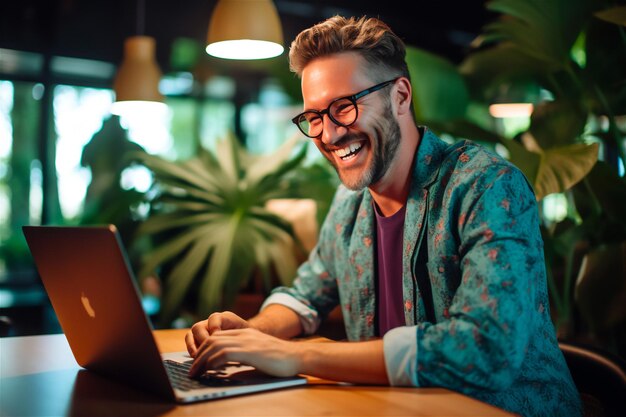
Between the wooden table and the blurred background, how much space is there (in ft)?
2.51

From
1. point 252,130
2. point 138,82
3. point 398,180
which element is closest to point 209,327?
point 398,180

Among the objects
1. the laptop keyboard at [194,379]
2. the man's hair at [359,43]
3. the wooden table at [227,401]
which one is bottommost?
the wooden table at [227,401]

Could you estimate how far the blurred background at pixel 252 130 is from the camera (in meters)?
2.50

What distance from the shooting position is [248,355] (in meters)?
1.17

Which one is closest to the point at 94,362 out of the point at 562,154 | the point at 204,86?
the point at 562,154

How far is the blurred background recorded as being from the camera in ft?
8.20

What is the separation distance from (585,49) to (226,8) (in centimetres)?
137

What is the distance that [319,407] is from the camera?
103 centimetres

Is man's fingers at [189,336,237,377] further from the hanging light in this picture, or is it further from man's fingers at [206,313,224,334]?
the hanging light

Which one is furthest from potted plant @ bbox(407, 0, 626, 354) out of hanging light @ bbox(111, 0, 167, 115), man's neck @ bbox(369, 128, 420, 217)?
hanging light @ bbox(111, 0, 167, 115)

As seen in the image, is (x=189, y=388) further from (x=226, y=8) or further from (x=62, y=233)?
(x=226, y=8)

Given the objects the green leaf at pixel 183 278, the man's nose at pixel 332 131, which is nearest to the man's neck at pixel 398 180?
the man's nose at pixel 332 131

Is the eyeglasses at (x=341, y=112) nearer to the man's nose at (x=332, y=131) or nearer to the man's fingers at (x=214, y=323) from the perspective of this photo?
the man's nose at (x=332, y=131)

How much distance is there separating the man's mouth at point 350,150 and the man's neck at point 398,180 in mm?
90
